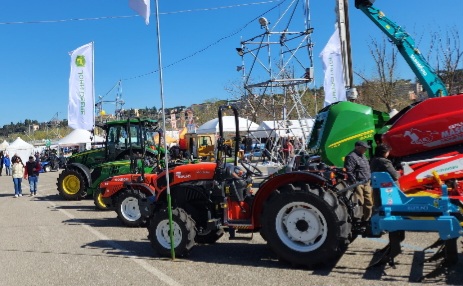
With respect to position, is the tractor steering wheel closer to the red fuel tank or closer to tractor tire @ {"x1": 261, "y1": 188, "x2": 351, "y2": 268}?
tractor tire @ {"x1": 261, "y1": 188, "x2": 351, "y2": 268}

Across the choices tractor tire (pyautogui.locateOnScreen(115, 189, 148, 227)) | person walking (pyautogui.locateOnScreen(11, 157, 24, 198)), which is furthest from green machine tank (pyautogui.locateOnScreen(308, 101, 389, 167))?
person walking (pyautogui.locateOnScreen(11, 157, 24, 198))

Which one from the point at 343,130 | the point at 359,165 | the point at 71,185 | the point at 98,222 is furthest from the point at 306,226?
the point at 71,185

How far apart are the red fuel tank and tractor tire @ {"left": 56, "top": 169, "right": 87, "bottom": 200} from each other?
1062cm

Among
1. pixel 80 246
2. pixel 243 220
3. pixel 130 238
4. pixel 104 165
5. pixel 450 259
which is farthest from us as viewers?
pixel 104 165

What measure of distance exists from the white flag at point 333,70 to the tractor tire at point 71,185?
26.2 feet

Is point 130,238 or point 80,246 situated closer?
point 80,246

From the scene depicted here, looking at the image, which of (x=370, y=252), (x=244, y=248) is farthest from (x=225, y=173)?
(x=370, y=252)

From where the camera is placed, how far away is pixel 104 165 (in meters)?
13.5

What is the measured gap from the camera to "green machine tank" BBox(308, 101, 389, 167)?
7.85 metres

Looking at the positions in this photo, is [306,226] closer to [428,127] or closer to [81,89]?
[428,127]

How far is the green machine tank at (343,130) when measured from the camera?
7.85 meters

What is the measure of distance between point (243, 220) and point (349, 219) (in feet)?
4.63

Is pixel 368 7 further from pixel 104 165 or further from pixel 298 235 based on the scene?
pixel 104 165

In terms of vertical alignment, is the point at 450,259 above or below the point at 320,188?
below
